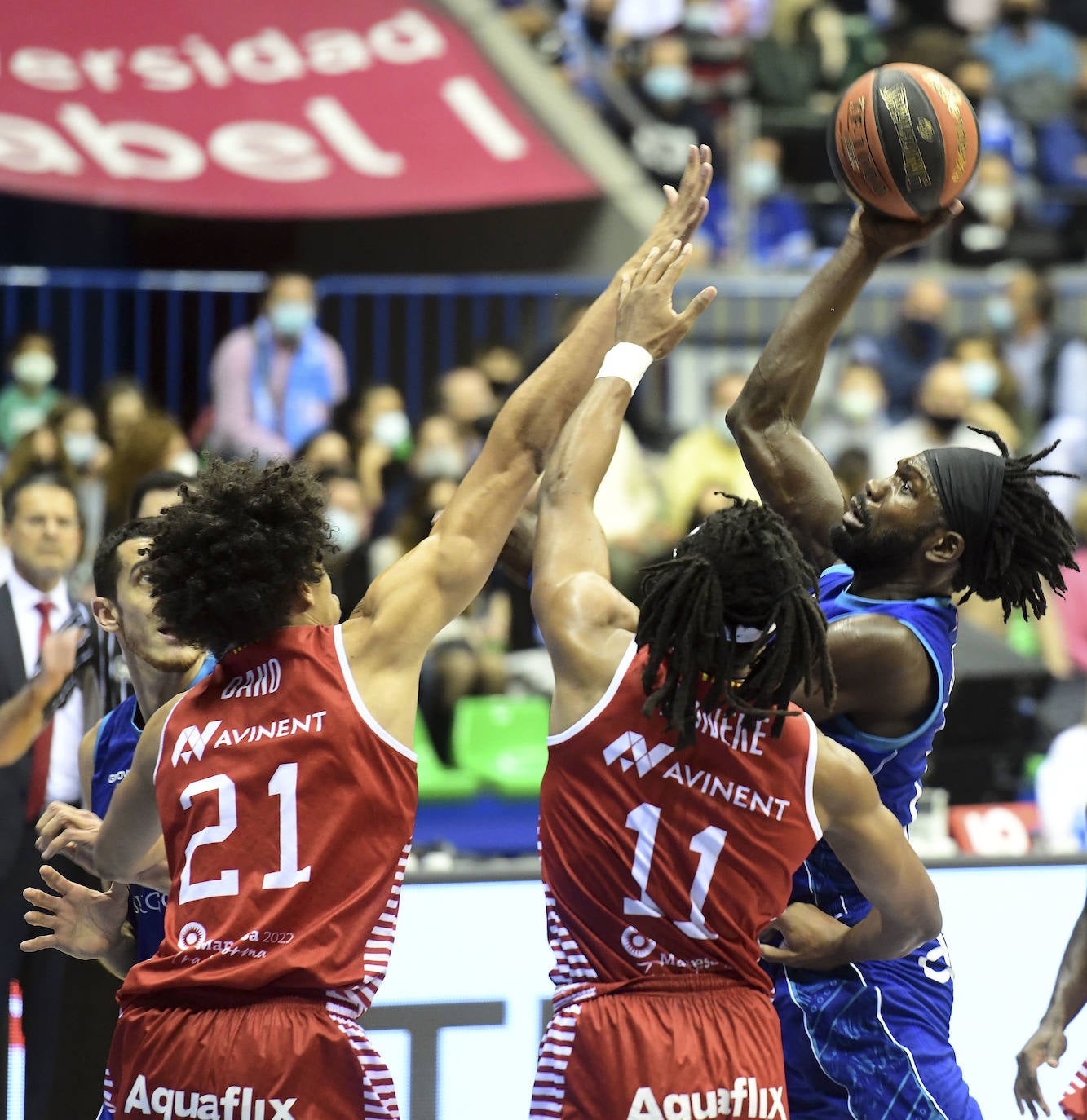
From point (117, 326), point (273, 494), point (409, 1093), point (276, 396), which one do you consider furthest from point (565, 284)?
point (273, 494)

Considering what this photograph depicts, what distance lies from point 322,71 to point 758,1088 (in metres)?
10.5

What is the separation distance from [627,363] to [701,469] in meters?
6.18

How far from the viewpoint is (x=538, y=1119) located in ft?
11.6

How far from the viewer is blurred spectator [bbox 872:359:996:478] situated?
10.2 m

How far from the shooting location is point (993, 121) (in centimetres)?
1373

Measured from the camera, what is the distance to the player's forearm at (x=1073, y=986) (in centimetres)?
436

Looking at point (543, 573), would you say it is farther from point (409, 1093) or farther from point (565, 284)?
point (565, 284)

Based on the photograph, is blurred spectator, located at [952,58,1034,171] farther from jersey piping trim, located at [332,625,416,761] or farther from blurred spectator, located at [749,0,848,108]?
jersey piping trim, located at [332,625,416,761]

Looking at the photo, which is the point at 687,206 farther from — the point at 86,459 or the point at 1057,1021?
the point at 86,459

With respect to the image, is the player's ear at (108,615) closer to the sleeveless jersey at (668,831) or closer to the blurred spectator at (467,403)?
the sleeveless jersey at (668,831)

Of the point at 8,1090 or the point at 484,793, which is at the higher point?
the point at 484,793

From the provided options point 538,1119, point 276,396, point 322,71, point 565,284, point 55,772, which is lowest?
point 538,1119

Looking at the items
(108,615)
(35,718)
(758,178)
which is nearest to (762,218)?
(758,178)

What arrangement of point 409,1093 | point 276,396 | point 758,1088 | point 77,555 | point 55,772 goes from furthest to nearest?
point 276,396
point 77,555
point 55,772
point 409,1093
point 758,1088
